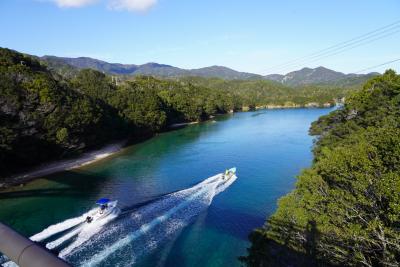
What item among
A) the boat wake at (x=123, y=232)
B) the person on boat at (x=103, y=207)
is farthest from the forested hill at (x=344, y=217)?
the person on boat at (x=103, y=207)

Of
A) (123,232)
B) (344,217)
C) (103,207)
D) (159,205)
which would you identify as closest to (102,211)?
(103,207)

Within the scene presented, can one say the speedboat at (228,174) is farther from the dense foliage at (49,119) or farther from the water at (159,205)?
the dense foliage at (49,119)

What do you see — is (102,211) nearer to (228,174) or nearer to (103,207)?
(103,207)

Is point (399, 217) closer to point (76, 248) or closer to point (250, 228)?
point (250, 228)

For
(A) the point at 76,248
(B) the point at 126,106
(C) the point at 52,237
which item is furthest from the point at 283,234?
(B) the point at 126,106

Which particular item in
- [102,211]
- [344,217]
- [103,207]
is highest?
[344,217]
